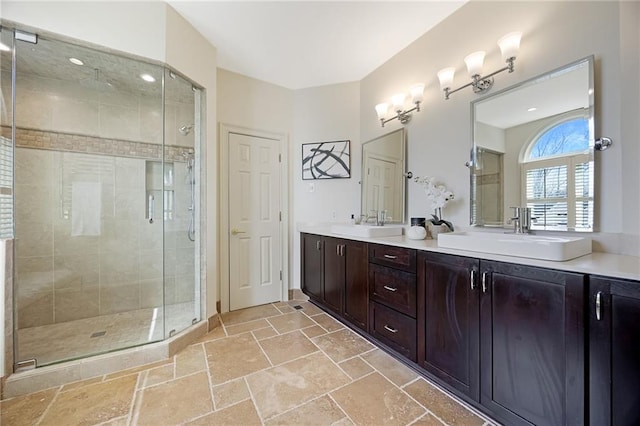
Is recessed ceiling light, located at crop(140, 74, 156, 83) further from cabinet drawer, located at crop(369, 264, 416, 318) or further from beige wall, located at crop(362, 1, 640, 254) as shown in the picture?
cabinet drawer, located at crop(369, 264, 416, 318)

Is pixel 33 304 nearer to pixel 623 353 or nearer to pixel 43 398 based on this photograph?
pixel 43 398

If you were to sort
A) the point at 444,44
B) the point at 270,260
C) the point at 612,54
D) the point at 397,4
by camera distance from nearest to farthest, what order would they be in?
the point at 612,54, the point at 397,4, the point at 444,44, the point at 270,260

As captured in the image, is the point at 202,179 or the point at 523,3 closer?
the point at 523,3

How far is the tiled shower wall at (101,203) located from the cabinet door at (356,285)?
1547 mm

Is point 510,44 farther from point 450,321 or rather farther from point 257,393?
point 257,393

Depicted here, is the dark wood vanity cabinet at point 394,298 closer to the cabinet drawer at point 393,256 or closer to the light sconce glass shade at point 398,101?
the cabinet drawer at point 393,256

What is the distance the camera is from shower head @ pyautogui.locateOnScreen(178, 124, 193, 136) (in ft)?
7.93

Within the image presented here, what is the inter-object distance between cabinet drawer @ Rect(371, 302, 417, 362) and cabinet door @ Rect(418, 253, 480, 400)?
0.23 ft

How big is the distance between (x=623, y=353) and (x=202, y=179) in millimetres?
2850

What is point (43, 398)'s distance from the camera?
4.86 feet

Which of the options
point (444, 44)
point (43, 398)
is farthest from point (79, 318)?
point (444, 44)

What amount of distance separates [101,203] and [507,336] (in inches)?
140

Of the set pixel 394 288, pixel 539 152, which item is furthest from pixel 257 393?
pixel 539 152

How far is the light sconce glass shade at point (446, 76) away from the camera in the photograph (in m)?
1.96
